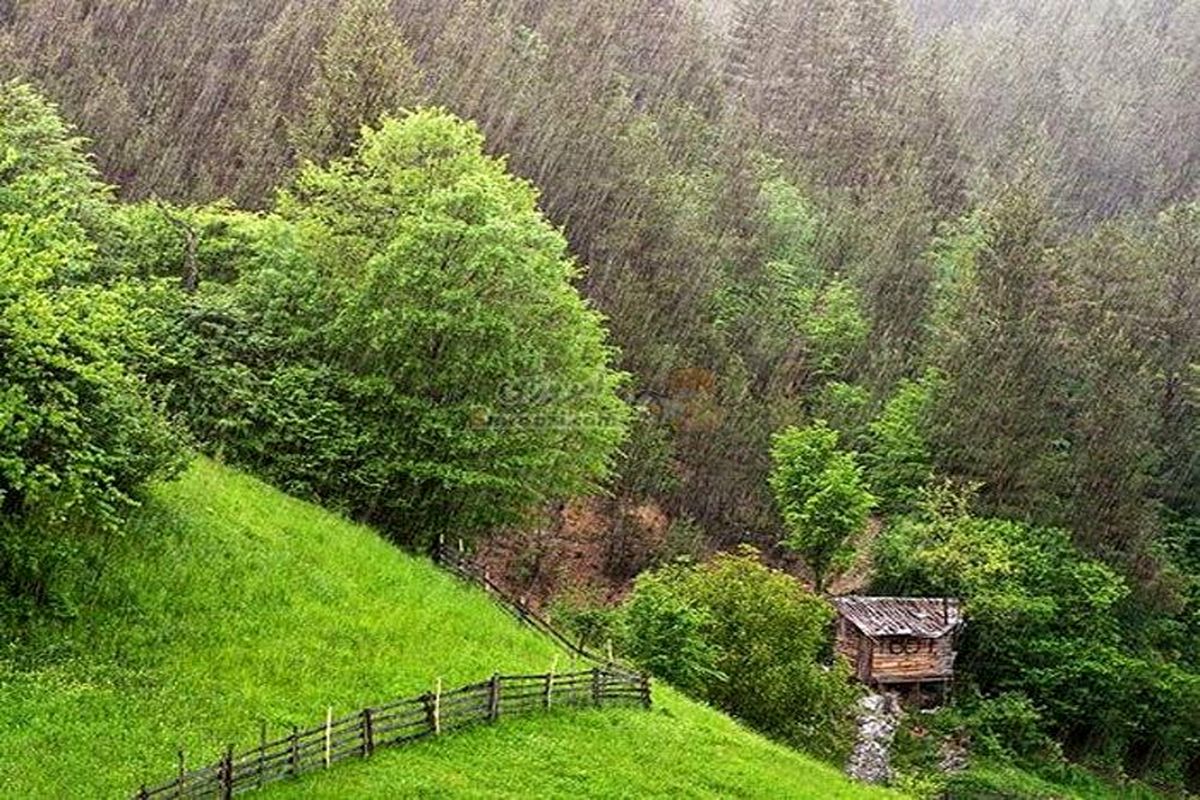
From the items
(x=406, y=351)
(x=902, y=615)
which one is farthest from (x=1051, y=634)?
(x=406, y=351)

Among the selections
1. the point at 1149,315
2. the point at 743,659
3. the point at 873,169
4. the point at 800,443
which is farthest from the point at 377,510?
the point at 873,169

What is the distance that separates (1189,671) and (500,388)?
34377mm

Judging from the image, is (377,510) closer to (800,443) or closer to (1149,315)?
(800,443)

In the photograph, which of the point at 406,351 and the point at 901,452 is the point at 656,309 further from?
the point at 406,351

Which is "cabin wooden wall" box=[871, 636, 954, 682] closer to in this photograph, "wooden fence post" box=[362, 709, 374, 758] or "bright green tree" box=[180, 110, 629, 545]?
"bright green tree" box=[180, 110, 629, 545]

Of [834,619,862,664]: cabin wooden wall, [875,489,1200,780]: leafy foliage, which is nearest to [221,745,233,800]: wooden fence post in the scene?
[834,619,862,664]: cabin wooden wall

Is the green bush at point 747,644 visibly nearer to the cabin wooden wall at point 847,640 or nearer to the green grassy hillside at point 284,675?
the green grassy hillside at point 284,675

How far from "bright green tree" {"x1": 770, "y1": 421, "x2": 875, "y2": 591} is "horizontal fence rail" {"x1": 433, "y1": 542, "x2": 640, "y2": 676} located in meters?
15.1

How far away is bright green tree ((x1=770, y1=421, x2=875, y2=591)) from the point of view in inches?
1901

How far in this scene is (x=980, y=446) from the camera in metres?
56.2

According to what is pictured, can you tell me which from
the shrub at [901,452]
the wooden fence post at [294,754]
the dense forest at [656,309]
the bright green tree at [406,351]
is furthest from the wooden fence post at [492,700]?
the shrub at [901,452]

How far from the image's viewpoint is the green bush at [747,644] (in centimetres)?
3503

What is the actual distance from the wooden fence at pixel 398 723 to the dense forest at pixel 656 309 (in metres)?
6.42

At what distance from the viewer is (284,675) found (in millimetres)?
24750
